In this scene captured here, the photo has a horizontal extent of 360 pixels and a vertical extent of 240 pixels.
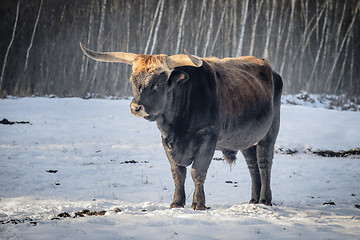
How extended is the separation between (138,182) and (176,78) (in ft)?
9.55

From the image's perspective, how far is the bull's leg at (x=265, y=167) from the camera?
17.3 feet

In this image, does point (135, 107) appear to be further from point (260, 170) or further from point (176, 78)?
point (260, 170)

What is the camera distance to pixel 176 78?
13.9 ft

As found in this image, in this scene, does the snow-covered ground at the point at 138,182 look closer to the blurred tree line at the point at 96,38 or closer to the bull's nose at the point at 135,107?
the bull's nose at the point at 135,107

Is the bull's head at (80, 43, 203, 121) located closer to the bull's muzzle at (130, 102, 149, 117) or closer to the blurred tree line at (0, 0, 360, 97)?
the bull's muzzle at (130, 102, 149, 117)

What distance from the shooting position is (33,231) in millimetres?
2945

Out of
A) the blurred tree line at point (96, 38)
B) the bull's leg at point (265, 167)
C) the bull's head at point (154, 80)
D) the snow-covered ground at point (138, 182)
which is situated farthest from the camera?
the blurred tree line at point (96, 38)

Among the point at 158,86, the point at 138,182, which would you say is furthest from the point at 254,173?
the point at 158,86

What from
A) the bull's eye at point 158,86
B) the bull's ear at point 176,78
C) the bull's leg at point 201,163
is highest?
the bull's ear at point 176,78

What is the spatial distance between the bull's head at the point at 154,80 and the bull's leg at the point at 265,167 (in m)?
1.95

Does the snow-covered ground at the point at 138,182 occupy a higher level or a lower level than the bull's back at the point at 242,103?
lower

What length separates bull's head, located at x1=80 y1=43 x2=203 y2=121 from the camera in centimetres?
404

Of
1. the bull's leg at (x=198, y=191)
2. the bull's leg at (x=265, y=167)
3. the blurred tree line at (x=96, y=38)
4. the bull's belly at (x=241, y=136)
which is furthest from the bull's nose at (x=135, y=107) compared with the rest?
the blurred tree line at (x=96, y=38)

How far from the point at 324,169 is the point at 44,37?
18658 mm
